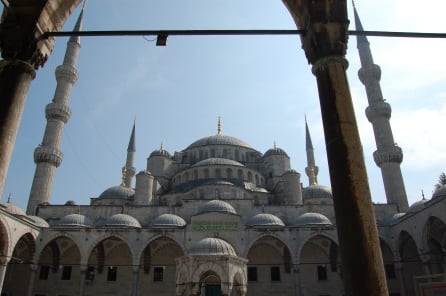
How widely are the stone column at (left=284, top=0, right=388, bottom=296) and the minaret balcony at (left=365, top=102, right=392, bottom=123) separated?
2301cm

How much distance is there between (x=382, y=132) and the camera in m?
25.0

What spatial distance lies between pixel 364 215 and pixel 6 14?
13.6 feet

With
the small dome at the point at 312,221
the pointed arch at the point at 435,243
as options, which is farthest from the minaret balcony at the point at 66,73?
the pointed arch at the point at 435,243

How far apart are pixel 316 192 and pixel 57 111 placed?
1955cm

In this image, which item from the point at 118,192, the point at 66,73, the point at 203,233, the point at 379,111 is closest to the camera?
the point at 203,233

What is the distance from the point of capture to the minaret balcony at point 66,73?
26.2 m

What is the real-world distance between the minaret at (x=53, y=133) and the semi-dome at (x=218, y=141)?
12.6 meters

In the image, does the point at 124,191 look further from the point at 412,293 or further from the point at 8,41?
the point at 8,41

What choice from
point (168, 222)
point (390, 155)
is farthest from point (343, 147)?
point (390, 155)

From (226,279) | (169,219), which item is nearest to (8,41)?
(226,279)

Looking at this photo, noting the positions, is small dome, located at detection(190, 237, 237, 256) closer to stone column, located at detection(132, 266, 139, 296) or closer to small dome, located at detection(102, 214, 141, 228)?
stone column, located at detection(132, 266, 139, 296)

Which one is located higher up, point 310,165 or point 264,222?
point 310,165

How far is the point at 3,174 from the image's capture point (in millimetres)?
3541

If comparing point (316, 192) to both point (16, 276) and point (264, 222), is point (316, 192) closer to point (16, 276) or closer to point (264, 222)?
point (264, 222)
